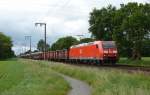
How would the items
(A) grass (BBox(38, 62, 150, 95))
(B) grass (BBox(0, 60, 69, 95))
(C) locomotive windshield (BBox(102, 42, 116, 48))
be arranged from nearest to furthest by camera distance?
(A) grass (BBox(38, 62, 150, 95)), (B) grass (BBox(0, 60, 69, 95)), (C) locomotive windshield (BBox(102, 42, 116, 48))

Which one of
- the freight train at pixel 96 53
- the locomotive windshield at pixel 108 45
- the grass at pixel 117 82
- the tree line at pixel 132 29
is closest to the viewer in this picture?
the grass at pixel 117 82

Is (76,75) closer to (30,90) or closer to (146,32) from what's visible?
(30,90)

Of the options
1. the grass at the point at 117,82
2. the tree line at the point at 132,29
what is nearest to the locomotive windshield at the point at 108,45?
the grass at the point at 117,82

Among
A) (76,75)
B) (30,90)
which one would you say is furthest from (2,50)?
(30,90)

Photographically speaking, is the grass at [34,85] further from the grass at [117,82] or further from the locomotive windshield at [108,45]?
the locomotive windshield at [108,45]

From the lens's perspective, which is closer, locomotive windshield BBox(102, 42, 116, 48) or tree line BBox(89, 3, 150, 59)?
locomotive windshield BBox(102, 42, 116, 48)

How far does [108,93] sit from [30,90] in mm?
5915

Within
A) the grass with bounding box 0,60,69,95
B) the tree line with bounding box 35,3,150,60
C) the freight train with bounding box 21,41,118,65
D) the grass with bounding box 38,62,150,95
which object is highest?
the tree line with bounding box 35,3,150,60

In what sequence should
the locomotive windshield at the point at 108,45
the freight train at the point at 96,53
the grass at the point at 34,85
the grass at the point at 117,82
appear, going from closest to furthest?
1. the grass at the point at 117,82
2. the grass at the point at 34,85
3. the freight train at the point at 96,53
4. the locomotive windshield at the point at 108,45

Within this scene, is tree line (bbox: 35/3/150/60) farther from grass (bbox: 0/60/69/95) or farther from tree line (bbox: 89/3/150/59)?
grass (bbox: 0/60/69/95)

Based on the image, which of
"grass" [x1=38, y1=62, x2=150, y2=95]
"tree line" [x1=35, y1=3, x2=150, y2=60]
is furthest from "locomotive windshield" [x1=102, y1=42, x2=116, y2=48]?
"tree line" [x1=35, y1=3, x2=150, y2=60]

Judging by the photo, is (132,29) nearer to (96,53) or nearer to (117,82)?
(96,53)

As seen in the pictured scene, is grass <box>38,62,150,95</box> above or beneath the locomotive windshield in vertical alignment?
beneath

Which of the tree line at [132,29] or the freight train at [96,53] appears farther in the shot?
the tree line at [132,29]
